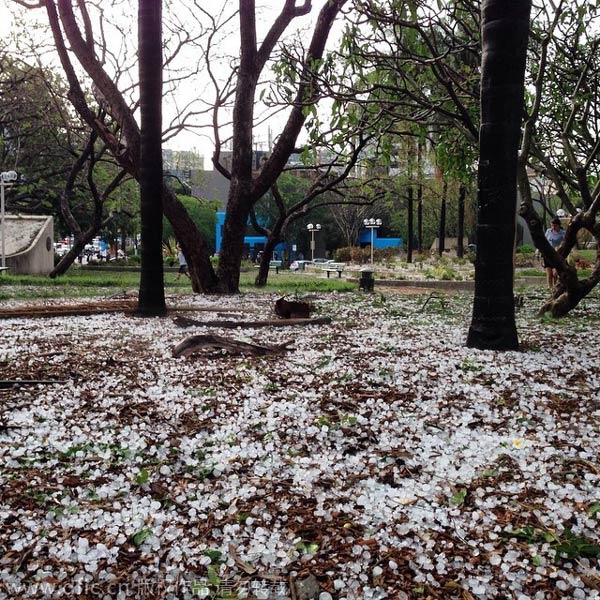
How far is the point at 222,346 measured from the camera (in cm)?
520

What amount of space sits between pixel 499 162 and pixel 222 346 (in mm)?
2776

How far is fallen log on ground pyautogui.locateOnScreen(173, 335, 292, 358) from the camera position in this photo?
16.8 feet

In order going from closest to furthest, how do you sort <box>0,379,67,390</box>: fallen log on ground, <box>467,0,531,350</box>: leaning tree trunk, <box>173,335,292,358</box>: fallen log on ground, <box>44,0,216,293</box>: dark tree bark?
<box>0,379,67,390</box>: fallen log on ground, <box>467,0,531,350</box>: leaning tree trunk, <box>173,335,292,358</box>: fallen log on ground, <box>44,0,216,293</box>: dark tree bark

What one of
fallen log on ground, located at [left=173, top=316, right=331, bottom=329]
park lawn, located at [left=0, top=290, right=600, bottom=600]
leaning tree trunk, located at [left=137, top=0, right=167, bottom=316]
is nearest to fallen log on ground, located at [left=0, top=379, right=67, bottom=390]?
park lawn, located at [left=0, top=290, right=600, bottom=600]

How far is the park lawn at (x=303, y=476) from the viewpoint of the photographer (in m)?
2.05

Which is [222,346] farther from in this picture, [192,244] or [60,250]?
[60,250]

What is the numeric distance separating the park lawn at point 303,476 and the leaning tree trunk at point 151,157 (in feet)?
9.89

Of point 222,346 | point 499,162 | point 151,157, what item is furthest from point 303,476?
point 151,157

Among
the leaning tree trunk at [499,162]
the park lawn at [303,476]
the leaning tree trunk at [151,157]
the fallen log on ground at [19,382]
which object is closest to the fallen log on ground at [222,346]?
the park lawn at [303,476]

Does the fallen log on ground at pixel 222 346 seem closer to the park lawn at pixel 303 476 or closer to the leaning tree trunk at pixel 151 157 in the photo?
the park lawn at pixel 303 476

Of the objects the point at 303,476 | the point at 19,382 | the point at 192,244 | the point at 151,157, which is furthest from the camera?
the point at 192,244

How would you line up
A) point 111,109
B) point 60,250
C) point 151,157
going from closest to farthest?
point 151,157, point 111,109, point 60,250

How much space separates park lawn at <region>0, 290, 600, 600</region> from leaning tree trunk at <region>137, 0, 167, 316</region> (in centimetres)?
302

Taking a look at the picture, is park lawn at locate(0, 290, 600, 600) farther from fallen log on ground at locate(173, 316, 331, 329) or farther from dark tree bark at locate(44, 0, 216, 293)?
dark tree bark at locate(44, 0, 216, 293)
